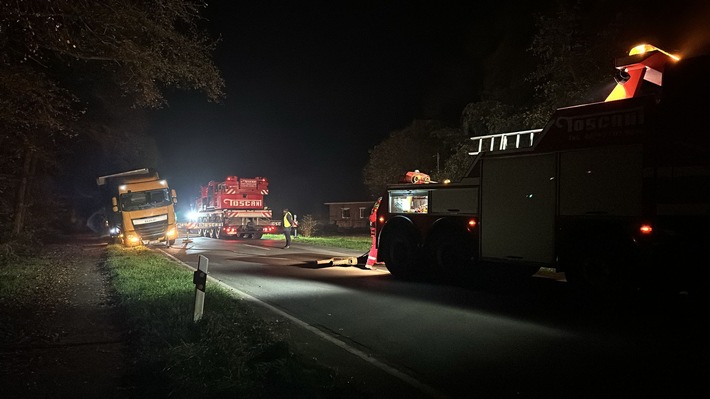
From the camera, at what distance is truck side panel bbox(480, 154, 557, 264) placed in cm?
963

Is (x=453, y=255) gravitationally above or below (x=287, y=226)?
below

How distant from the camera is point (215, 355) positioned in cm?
540

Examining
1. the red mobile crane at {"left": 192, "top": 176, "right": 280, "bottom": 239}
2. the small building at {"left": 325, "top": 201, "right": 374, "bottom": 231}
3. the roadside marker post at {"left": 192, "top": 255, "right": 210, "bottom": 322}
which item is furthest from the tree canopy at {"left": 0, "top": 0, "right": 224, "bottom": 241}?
the small building at {"left": 325, "top": 201, "right": 374, "bottom": 231}

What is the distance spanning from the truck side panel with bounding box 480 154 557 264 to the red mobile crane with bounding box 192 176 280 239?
2100 cm

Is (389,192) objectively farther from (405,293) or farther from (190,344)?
(190,344)

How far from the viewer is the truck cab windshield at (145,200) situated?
22.3 metres

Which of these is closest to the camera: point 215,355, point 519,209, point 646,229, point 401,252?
point 215,355

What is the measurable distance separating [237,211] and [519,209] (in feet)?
73.6

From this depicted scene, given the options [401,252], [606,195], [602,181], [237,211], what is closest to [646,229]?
[606,195]

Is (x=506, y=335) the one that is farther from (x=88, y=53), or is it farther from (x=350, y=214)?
(x=350, y=214)

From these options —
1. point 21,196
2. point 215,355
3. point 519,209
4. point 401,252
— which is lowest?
point 215,355

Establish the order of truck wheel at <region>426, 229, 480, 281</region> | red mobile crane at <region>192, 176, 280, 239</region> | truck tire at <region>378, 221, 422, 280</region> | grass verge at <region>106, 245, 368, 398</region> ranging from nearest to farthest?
grass verge at <region>106, 245, 368, 398</region>, truck wheel at <region>426, 229, 480, 281</region>, truck tire at <region>378, 221, 422, 280</region>, red mobile crane at <region>192, 176, 280, 239</region>

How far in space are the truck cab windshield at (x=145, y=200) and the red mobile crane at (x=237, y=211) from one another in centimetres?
659

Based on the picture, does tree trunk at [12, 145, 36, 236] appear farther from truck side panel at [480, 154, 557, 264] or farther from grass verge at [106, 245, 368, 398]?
truck side panel at [480, 154, 557, 264]
